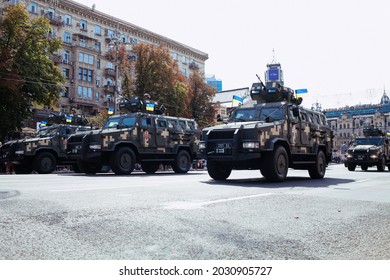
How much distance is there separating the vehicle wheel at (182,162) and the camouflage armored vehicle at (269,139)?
5.46 meters

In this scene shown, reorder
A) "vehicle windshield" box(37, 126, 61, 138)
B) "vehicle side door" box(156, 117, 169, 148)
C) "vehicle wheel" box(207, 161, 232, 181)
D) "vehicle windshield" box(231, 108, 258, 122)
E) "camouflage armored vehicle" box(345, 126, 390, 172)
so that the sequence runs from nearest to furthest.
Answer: "vehicle wheel" box(207, 161, 232, 181)
"vehicle windshield" box(231, 108, 258, 122)
"vehicle side door" box(156, 117, 169, 148)
"vehicle windshield" box(37, 126, 61, 138)
"camouflage armored vehicle" box(345, 126, 390, 172)

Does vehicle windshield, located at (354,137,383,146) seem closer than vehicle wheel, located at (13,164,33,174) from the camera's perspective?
No

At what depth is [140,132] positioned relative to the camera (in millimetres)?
15758

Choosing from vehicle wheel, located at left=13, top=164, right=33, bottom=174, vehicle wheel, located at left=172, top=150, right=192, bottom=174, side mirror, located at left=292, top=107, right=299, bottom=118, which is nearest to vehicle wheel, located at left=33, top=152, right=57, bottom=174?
vehicle wheel, located at left=13, top=164, right=33, bottom=174

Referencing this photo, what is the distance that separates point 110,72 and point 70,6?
8562 millimetres

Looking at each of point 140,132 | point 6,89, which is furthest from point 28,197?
point 6,89

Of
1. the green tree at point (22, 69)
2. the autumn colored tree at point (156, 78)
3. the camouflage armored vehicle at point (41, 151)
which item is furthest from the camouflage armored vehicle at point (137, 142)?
the autumn colored tree at point (156, 78)

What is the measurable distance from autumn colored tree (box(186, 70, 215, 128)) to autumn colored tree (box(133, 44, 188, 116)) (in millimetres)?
5850

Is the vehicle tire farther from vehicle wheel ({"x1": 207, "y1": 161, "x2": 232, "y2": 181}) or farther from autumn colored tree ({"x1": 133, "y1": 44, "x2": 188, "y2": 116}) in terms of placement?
autumn colored tree ({"x1": 133, "y1": 44, "x2": 188, "y2": 116})

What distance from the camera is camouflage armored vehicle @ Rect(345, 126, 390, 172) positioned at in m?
21.9

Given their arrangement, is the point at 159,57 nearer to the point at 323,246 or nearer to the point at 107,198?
the point at 107,198

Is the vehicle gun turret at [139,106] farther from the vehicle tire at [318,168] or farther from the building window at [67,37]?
the building window at [67,37]

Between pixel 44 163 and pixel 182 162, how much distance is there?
6.04 metres

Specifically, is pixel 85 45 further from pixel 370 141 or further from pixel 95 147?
pixel 95 147
